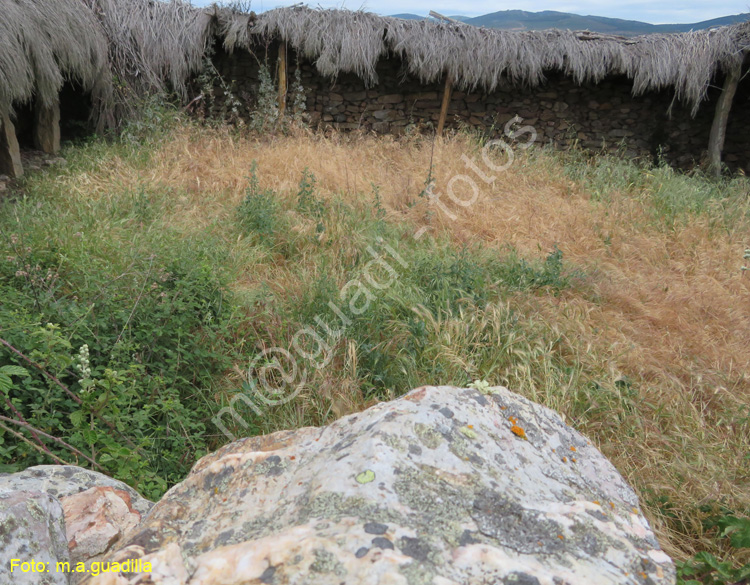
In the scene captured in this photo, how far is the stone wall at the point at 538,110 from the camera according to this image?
26.3 ft

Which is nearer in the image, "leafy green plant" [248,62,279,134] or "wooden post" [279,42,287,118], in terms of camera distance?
"leafy green plant" [248,62,279,134]

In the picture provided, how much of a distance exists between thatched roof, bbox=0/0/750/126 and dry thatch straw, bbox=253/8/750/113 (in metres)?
0.01

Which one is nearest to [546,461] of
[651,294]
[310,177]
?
[651,294]

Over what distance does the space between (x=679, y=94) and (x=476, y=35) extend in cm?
320

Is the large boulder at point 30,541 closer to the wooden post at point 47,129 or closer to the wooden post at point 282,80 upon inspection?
the wooden post at point 47,129

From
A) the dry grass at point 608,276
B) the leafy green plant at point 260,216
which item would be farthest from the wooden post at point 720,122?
the leafy green plant at point 260,216

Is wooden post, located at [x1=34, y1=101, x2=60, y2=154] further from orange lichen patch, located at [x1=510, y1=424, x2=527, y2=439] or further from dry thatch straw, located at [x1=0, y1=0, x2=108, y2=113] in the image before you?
orange lichen patch, located at [x1=510, y1=424, x2=527, y2=439]

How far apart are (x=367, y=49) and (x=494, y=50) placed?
1819mm

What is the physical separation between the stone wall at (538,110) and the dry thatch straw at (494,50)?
314 mm

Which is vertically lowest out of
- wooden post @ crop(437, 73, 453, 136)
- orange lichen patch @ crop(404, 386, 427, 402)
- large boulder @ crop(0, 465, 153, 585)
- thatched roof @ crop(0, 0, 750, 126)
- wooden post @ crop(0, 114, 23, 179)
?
large boulder @ crop(0, 465, 153, 585)

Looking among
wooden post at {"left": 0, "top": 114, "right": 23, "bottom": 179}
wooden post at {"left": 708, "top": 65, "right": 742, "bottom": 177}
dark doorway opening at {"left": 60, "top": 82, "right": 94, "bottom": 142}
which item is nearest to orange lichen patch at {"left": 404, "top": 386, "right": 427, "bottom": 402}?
wooden post at {"left": 0, "top": 114, "right": 23, "bottom": 179}

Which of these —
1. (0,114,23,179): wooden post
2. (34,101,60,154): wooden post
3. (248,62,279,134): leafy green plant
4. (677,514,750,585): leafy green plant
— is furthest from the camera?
(248,62,279,134): leafy green plant

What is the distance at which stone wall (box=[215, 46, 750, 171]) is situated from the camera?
8.01m

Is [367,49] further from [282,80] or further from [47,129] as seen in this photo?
[47,129]
